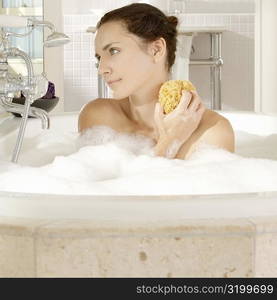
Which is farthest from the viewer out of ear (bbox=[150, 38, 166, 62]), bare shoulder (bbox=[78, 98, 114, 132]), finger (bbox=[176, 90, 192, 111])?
bare shoulder (bbox=[78, 98, 114, 132])

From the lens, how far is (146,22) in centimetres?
171

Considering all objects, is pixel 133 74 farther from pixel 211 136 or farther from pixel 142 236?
pixel 142 236

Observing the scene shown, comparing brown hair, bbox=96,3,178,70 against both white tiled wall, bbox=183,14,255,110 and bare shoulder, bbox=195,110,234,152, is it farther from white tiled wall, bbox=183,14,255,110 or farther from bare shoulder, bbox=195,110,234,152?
white tiled wall, bbox=183,14,255,110

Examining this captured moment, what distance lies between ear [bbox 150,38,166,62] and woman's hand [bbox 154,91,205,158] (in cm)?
15

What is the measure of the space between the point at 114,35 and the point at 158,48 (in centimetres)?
12

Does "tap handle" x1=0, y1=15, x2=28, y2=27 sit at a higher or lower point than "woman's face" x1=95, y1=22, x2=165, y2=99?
higher

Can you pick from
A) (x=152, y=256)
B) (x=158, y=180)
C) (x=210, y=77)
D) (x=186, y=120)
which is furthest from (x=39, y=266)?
(x=210, y=77)

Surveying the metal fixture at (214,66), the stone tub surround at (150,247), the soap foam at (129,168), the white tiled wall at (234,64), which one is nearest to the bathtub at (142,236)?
the stone tub surround at (150,247)

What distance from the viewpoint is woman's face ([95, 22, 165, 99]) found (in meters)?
1.66

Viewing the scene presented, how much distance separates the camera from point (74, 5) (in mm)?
4523

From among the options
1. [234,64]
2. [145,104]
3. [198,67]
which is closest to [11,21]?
[145,104]

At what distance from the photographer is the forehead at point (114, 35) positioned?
65.9 inches

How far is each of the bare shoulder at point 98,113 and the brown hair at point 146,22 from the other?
0.20 metres

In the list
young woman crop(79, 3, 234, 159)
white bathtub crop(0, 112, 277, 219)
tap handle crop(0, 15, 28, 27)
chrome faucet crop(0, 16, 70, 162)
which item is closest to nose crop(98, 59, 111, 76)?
young woman crop(79, 3, 234, 159)
